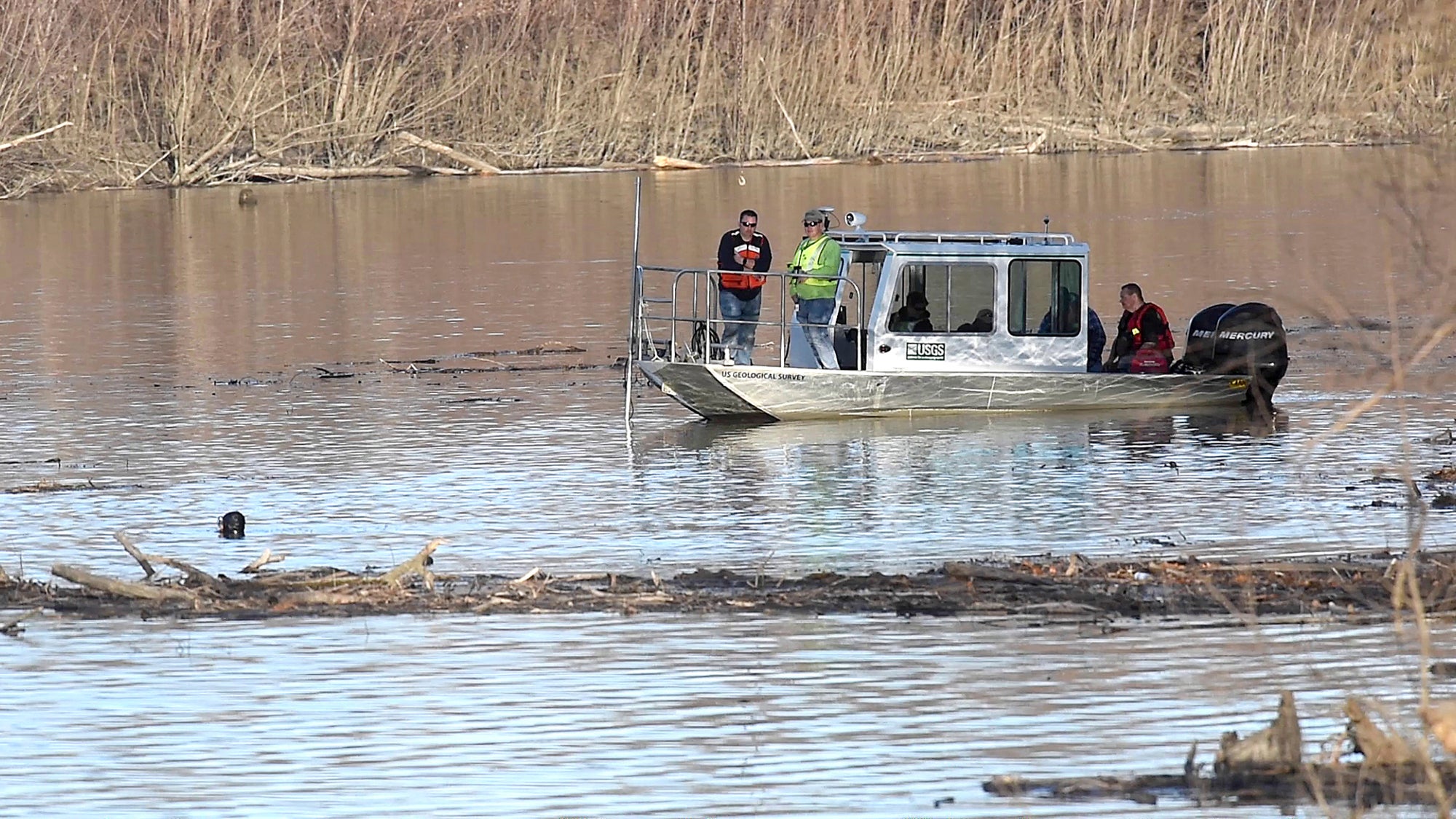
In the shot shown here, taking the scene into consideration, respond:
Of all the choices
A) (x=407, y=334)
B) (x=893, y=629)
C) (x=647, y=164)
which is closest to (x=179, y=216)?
(x=647, y=164)

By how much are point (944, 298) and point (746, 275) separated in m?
1.58

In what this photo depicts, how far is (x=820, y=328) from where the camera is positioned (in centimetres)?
1917

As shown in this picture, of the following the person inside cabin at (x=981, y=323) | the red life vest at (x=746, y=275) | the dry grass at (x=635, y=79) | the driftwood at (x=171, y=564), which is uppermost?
the dry grass at (x=635, y=79)

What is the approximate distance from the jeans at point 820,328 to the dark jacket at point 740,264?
0.50 metres

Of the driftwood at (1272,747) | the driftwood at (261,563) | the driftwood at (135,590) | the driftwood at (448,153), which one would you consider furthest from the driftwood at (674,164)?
the driftwood at (1272,747)

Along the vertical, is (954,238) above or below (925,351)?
above

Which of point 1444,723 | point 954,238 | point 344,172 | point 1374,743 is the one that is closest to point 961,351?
point 954,238

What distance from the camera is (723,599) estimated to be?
11406 mm

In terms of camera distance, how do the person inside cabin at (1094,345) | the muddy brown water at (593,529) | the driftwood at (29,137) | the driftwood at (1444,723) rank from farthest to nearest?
1. the driftwood at (29,137)
2. the person inside cabin at (1094,345)
3. the muddy brown water at (593,529)
4. the driftwood at (1444,723)

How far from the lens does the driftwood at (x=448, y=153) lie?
49250 millimetres

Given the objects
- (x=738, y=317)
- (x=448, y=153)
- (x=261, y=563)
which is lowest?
(x=261, y=563)

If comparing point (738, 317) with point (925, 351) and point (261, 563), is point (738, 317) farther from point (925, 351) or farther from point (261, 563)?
point (261, 563)

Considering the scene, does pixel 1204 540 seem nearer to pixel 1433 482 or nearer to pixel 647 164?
pixel 1433 482

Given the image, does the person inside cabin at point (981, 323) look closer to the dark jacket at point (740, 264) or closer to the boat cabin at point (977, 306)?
the boat cabin at point (977, 306)
